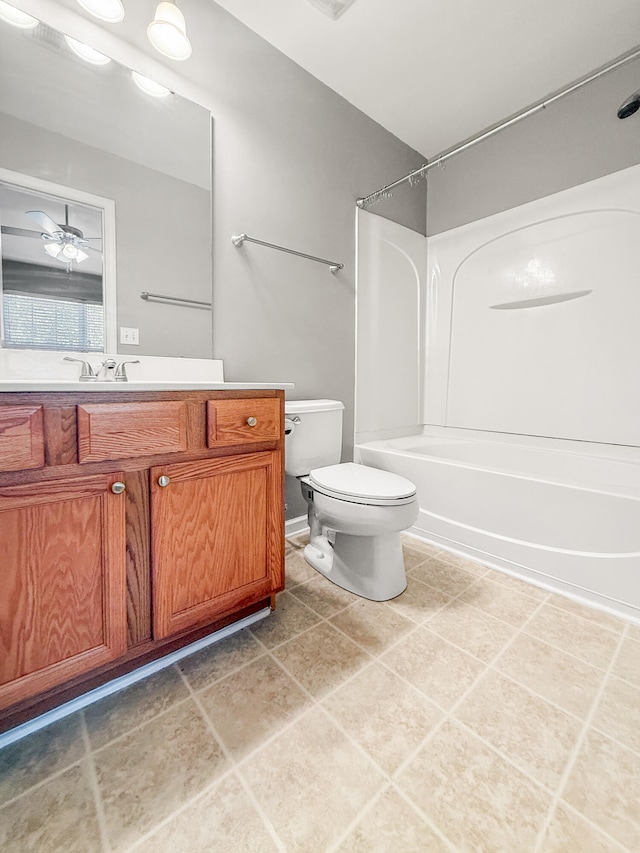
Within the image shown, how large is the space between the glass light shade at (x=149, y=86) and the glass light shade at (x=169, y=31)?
0.15 meters

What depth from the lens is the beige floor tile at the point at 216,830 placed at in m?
0.66

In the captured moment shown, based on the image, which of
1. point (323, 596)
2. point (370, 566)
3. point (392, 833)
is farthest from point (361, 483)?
point (392, 833)

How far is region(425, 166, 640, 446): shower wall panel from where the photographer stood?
183 cm

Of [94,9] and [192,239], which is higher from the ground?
[94,9]

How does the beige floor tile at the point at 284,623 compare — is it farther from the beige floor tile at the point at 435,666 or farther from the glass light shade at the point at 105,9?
the glass light shade at the point at 105,9

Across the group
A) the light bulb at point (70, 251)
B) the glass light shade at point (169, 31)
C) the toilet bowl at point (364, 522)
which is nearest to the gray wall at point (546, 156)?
the glass light shade at point (169, 31)

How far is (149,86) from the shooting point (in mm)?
1399

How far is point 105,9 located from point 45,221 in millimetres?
684

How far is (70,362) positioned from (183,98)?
3.80 ft

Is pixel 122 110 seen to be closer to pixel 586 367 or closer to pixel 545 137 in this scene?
pixel 545 137

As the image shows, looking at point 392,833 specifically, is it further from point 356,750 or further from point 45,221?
point 45,221

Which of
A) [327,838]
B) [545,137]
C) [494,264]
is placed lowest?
[327,838]

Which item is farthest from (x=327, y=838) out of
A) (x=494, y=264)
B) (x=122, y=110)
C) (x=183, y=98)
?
(x=494, y=264)

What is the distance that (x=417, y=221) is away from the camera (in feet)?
8.34
